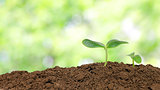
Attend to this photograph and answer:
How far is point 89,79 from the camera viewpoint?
4.02 ft

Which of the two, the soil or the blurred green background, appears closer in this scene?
the soil

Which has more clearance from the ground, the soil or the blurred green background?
the blurred green background

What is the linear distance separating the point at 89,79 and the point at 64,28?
286cm

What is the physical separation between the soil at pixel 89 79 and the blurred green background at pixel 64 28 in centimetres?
223

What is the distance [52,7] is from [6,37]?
93cm

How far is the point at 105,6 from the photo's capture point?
3.82 meters

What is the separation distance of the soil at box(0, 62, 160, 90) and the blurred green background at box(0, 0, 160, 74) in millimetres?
2228

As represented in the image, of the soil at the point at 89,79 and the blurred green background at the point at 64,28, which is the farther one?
the blurred green background at the point at 64,28

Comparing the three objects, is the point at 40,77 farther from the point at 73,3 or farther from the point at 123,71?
the point at 73,3

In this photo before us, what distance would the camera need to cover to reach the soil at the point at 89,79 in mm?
1146

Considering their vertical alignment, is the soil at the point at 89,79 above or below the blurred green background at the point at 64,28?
below

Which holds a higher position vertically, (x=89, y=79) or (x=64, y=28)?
(x=64, y=28)

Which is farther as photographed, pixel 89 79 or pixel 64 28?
pixel 64 28

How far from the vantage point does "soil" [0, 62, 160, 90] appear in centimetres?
115
